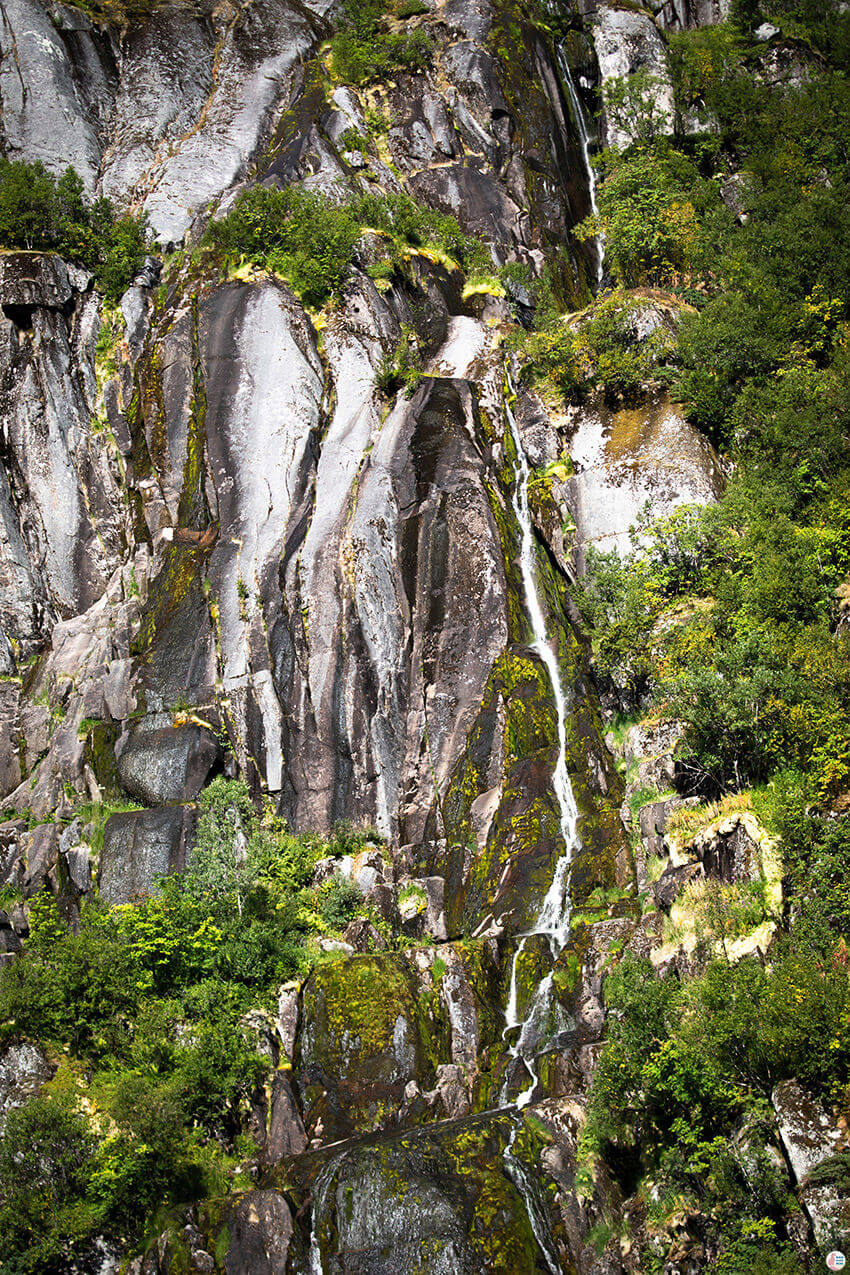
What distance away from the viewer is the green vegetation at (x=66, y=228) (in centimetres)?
3912

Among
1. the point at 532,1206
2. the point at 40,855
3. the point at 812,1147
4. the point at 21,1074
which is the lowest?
the point at 532,1206

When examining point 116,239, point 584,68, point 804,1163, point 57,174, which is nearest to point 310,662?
point 804,1163

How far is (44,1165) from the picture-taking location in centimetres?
1839

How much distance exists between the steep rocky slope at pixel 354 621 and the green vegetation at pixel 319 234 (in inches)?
37.9

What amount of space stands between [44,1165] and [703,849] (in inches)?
582

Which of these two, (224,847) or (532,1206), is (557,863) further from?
(224,847)

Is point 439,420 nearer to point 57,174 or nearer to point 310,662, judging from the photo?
point 310,662

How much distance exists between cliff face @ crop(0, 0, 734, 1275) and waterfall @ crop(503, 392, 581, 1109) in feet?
0.31

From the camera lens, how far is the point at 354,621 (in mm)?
29250

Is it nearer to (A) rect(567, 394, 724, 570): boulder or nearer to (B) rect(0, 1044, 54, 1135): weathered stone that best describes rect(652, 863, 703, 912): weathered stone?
(A) rect(567, 394, 724, 570): boulder

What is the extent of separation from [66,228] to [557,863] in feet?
113

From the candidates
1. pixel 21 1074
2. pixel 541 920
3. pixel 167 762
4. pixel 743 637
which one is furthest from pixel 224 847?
pixel 743 637

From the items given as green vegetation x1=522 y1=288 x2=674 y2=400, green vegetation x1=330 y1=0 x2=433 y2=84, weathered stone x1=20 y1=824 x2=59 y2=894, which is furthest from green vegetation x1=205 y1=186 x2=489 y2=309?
weathered stone x1=20 y1=824 x2=59 y2=894

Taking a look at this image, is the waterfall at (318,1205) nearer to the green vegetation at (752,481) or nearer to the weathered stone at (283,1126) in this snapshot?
the weathered stone at (283,1126)
